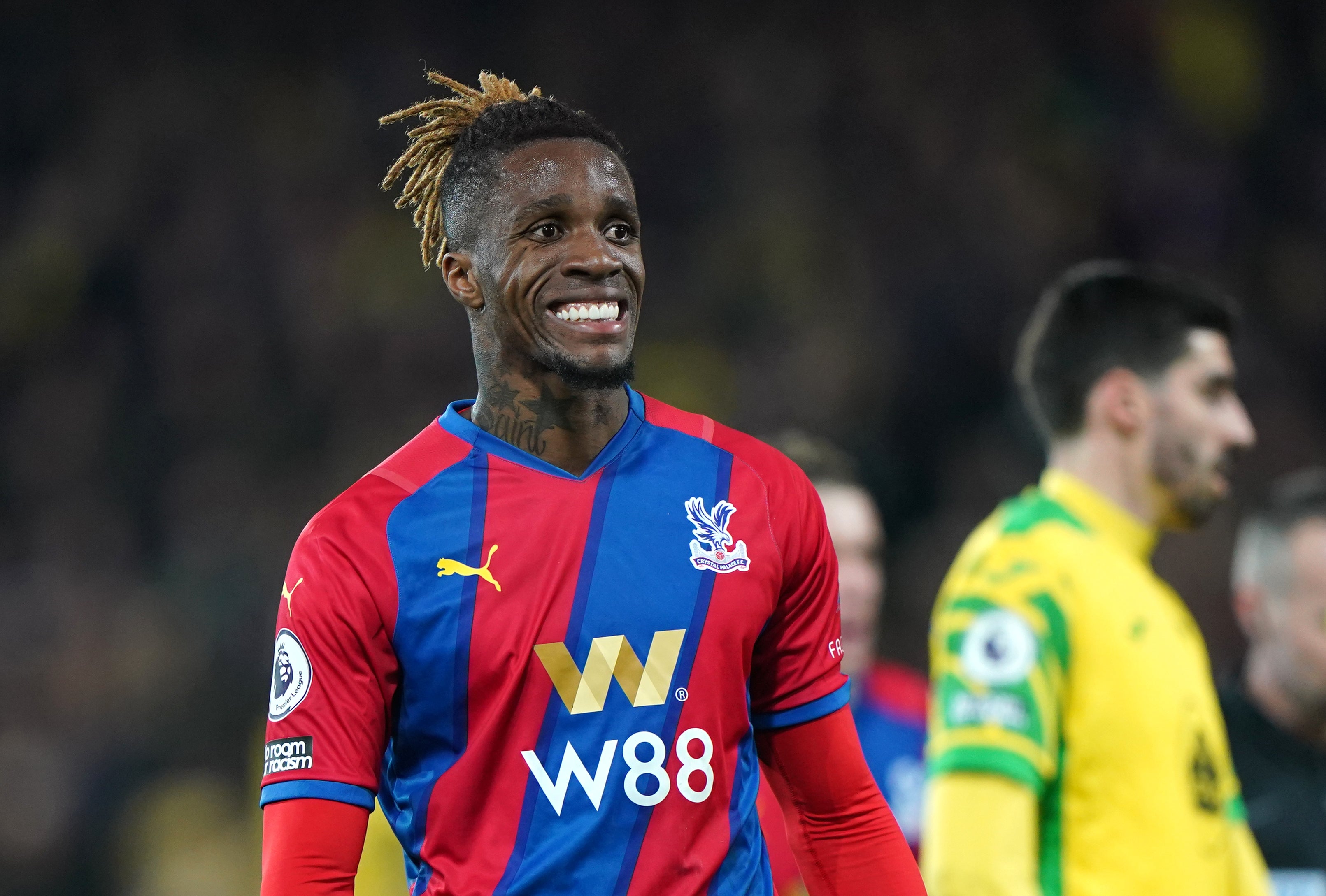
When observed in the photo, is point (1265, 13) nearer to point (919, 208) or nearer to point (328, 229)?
point (919, 208)

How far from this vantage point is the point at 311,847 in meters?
2.10

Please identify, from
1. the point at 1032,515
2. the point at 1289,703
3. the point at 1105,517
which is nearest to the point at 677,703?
the point at 1032,515

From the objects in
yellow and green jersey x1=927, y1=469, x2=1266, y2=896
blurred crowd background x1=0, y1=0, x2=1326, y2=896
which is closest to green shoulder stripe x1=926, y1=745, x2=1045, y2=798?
yellow and green jersey x1=927, y1=469, x2=1266, y2=896

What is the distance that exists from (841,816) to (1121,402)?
5.99ft

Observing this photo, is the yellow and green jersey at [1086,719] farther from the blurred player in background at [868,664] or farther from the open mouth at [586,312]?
the open mouth at [586,312]

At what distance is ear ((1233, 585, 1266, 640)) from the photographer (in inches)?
208

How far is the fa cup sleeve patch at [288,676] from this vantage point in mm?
2160

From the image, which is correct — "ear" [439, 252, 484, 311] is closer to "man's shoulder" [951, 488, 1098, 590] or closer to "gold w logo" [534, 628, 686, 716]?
"gold w logo" [534, 628, 686, 716]

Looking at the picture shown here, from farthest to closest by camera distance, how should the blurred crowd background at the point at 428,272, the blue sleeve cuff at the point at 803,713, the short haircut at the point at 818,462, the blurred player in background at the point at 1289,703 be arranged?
the blurred crowd background at the point at 428,272 → the blurred player in background at the point at 1289,703 → the short haircut at the point at 818,462 → the blue sleeve cuff at the point at 803,713

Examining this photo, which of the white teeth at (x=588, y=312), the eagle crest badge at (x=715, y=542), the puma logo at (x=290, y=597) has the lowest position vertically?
the puma logo at (x=290, y=597)

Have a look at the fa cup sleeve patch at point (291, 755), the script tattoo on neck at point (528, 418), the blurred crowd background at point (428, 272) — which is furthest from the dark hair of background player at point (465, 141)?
the blurred crowd background at point (428, 272)

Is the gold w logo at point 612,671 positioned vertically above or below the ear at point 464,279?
below

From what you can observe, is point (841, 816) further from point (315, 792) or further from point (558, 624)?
point (315, 792)

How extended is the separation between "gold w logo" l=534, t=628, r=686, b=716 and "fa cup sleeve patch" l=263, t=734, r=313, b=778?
1.07ft
